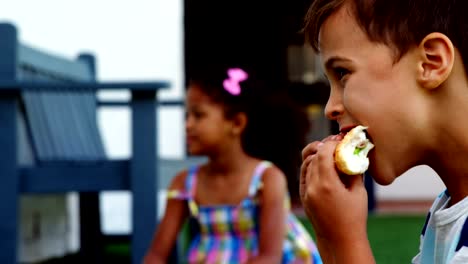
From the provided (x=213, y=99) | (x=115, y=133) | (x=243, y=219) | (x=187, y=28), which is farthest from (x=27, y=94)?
(x=187, y=28)

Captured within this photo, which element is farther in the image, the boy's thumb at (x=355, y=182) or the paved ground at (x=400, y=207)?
the paved ground at (x=400, y=207)

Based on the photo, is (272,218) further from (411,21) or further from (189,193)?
(411,21)

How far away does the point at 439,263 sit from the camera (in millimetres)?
1259

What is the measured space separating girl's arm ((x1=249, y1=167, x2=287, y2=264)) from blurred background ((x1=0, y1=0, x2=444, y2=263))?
864mm

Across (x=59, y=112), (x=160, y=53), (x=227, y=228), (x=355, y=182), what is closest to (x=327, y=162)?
(x=355, y=182)

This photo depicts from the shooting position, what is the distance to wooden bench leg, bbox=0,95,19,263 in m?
3.11

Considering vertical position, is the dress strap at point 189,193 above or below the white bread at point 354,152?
below

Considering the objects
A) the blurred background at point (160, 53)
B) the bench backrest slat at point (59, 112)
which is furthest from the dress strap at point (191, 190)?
the blurred background at point (160, 53)

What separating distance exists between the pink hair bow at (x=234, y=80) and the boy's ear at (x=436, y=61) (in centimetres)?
206

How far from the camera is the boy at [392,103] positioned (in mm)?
1180

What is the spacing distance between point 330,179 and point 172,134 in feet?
17.9

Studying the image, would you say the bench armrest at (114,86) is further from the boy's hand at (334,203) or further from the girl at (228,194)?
the boy's hand at (334,203)

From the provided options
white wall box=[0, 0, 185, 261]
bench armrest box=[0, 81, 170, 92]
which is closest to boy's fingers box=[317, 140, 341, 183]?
bench armrest box=[0, 81, 170, 92]

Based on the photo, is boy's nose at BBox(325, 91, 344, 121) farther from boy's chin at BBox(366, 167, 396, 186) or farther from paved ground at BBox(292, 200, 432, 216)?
paved ground at BBox(292, 200, 432, 216)
